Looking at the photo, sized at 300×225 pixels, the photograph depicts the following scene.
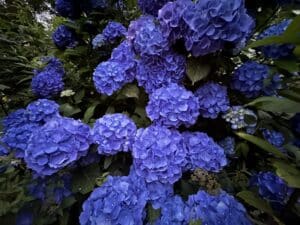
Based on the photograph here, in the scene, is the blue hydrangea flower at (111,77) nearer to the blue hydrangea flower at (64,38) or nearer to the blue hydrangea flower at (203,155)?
the blue hydrangea flower at (203,155)

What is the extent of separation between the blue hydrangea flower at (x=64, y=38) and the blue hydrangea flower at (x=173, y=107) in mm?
847

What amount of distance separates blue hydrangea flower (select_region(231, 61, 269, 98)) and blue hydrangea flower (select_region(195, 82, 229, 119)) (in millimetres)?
62

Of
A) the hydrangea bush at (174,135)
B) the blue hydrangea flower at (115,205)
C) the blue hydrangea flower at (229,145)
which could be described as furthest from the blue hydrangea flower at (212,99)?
the blue hydrangea flower at (115,205)

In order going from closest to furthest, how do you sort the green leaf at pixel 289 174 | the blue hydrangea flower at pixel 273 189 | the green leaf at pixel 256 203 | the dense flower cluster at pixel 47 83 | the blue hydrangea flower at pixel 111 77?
the green leaf at pixel 289 174, the green leaf at pixel 256 203, the blue hydrangea flower at pixel 273 189, the blue hydrangea flower at pixel 111 77, the dense flower cluster at pixel 47 83

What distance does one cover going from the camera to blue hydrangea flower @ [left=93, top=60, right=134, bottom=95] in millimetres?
1121

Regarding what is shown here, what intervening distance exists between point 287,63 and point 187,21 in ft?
1.09

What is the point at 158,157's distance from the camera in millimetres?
905

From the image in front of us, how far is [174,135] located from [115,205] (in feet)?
0.95

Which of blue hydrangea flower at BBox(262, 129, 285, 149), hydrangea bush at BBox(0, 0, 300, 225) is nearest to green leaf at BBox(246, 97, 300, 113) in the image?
hydrangea bush at BBox(0, 0, 300, 225)

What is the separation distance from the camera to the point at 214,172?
1.00 meters

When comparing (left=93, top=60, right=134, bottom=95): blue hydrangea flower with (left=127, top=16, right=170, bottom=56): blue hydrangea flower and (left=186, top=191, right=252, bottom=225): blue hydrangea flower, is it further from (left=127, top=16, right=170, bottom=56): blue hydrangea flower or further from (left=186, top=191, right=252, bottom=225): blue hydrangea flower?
(left=186, top=191, right=252, bottom=225): blue hydrangea flower

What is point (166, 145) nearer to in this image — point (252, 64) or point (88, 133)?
point (88, 133)

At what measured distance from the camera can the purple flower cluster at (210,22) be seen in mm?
899

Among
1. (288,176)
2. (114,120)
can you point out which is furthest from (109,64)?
(288,176)
